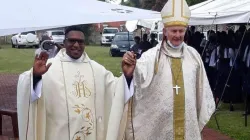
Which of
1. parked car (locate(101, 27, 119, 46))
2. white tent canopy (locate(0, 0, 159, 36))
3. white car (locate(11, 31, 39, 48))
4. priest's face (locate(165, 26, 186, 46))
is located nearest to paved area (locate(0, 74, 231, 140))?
white tent canopy (locate(0, 0, 159, 36))

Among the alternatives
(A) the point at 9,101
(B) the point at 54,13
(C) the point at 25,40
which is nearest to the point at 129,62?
(B) the point at 54,13

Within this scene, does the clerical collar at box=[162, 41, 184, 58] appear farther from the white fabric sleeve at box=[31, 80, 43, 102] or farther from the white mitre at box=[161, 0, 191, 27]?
the white fabric sleeve at box=[31, 80, 43, 102]

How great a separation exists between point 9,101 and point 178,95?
8602 mm

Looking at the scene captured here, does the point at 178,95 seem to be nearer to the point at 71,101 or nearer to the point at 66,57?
the point at 71,101

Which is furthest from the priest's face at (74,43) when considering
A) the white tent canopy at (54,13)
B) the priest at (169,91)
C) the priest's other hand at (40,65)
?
the white tent canopy at (54,13)

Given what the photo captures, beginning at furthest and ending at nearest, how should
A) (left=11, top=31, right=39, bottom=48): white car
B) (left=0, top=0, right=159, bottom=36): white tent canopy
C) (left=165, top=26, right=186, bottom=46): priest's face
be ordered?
(left=11, top=31, right=39, bottom=48): white car < (left=0, top=0, right=159, bottom=36): white tent canopy < (left=165, top=26, right=186, bottom=46): priest's face

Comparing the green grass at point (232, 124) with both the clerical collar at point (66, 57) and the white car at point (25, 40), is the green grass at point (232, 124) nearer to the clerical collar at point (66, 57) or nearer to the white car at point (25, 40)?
the clerical collar at point (66, 57)

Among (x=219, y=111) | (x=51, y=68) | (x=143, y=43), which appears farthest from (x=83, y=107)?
(x=143, y=43)

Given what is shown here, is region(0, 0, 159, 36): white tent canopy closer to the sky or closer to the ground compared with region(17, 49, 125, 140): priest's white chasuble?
closer to the sky

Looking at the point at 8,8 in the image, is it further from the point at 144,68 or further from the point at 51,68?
the point at 144,68

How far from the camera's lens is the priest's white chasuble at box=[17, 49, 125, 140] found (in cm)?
436

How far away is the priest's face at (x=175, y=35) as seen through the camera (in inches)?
176

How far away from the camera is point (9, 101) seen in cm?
1249

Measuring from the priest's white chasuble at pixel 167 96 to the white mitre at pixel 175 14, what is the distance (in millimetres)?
215
